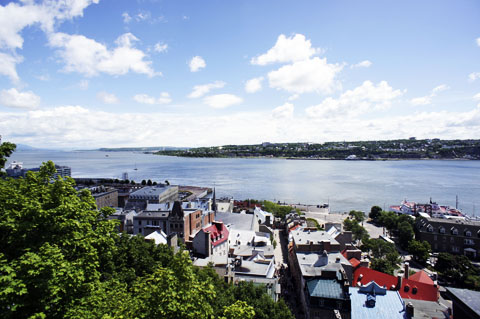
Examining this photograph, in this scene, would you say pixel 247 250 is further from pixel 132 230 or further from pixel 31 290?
pixel 31 290

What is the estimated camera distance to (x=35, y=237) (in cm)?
1066

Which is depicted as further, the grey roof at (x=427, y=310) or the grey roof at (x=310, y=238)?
the grey roof at (x=310, y=238)

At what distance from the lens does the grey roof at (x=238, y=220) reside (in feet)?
171

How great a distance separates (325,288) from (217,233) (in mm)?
17199

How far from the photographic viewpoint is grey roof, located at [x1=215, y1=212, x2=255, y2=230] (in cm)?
5206

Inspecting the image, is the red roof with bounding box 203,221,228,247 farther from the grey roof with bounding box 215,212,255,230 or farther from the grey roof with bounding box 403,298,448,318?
the grey roof with bounding box 403,298,448,318

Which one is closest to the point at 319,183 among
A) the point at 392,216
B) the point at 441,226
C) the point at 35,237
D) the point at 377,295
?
the point at 392,216

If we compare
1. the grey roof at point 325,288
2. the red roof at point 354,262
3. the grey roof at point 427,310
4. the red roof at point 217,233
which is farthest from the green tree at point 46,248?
the red roof at point 354,262

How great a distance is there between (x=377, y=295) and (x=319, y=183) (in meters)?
120

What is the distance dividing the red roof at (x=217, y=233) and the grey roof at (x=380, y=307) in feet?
60.0

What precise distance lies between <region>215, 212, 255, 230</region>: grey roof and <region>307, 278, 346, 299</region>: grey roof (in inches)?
1021

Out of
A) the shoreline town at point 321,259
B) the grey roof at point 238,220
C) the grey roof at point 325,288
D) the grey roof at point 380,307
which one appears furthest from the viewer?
the grey roof at point 238,220

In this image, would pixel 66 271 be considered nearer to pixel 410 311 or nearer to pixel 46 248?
pixel 46 248

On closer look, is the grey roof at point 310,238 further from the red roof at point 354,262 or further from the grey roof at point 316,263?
the grey roof at point 316,263
